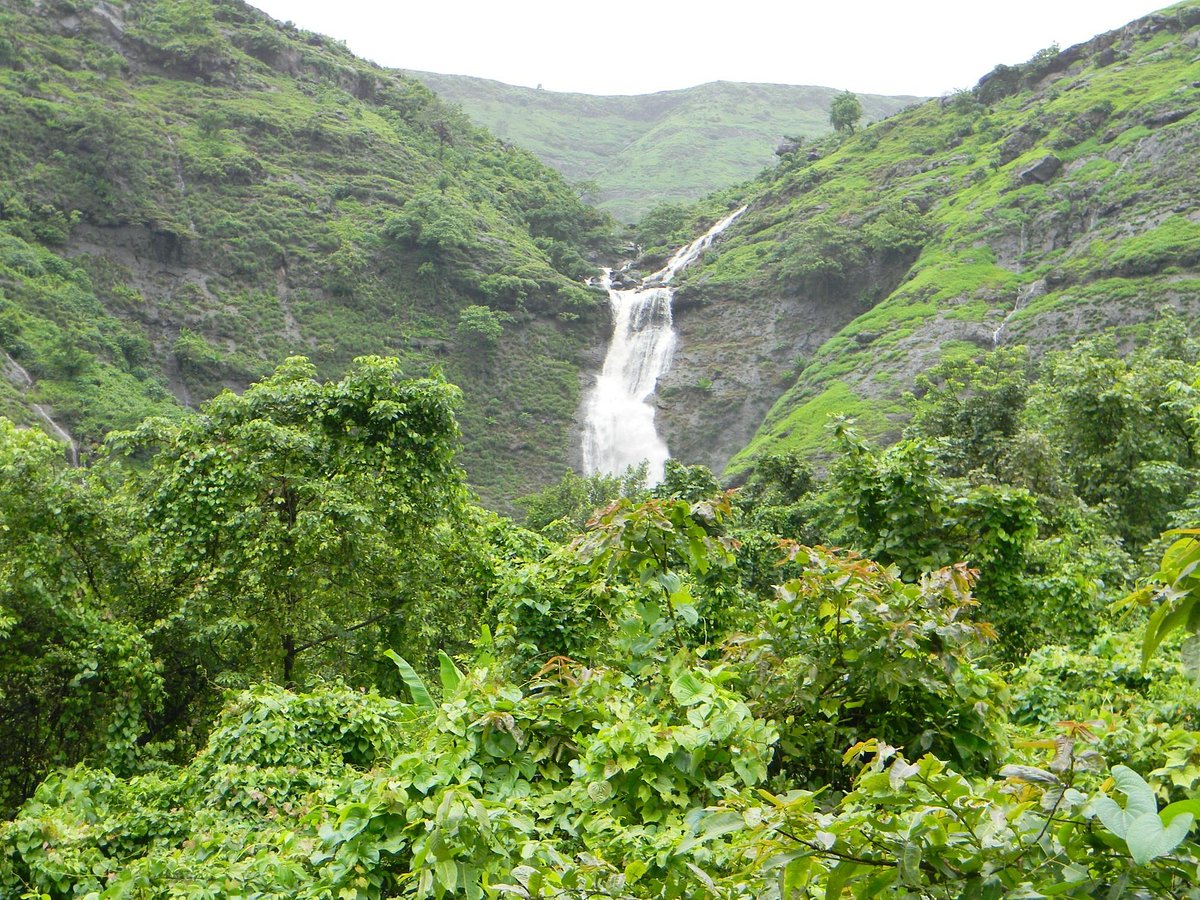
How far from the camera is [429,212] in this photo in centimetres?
5994

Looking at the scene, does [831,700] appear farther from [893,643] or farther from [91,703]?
[91,703]

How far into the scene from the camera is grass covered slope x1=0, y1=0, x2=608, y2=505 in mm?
46156

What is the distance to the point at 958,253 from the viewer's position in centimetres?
5559

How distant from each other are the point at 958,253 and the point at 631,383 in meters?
19.7

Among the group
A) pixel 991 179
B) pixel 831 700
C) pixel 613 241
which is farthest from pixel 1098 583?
pixel 613 241

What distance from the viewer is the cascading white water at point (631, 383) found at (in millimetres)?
53281

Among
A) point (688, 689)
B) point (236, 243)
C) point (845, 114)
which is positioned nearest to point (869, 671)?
point (688, 689)

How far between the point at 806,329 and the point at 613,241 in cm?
1873

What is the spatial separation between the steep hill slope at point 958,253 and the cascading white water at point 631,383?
51.0 inches

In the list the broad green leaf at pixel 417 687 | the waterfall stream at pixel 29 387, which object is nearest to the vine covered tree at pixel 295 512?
the broad green leaf at pixel 417 687

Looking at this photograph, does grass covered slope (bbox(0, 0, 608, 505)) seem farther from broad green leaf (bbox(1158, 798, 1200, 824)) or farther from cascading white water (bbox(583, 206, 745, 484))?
broad green leaf (bbox(1158, 798, 1200, 824))

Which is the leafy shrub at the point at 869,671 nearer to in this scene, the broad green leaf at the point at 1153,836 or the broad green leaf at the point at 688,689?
the broad green leaf at the point at 688,689

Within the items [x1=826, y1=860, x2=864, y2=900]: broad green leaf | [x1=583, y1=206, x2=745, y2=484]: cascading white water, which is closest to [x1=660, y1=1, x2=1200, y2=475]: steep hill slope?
[x1=583, y1=206, x2=745, y2=484]: cascading white water

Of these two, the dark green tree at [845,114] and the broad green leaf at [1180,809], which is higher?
the dark green tree at [845,114]
